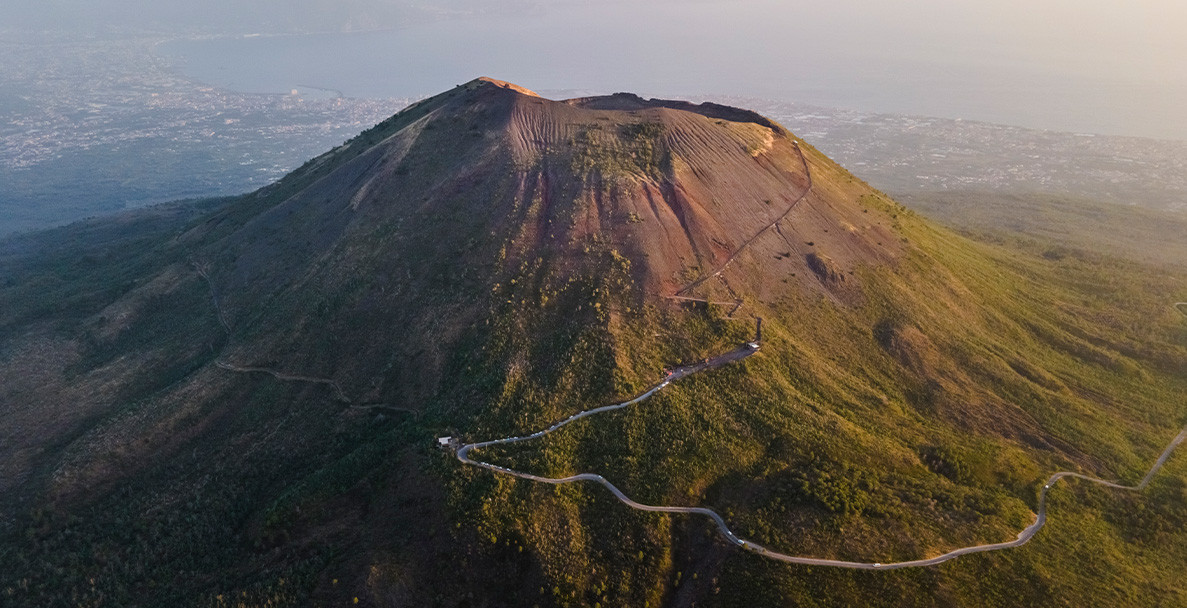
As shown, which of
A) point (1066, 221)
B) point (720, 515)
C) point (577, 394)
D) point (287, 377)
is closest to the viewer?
point (720, 515)

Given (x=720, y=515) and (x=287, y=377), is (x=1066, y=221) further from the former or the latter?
(x=287, y=377)

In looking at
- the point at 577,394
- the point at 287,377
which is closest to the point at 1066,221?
the point at 577,394

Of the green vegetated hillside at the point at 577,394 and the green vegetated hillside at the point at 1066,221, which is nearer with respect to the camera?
the green vegetated hillside at the point at 577,394

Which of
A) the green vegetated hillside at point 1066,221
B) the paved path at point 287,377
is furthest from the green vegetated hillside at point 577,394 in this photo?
the green vegetated hillside at point 1066,221

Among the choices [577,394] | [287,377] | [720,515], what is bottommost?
[720,515]

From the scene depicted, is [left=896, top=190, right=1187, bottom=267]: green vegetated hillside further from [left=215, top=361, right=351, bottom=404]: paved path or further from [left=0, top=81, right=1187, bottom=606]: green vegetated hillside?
[left=215, top=361, right=351, bottom=404]: paved path

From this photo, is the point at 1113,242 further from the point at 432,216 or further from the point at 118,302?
the point at 118,302

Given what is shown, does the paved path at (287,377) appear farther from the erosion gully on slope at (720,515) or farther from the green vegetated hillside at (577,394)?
the erosion gully on slope at (720,515)
